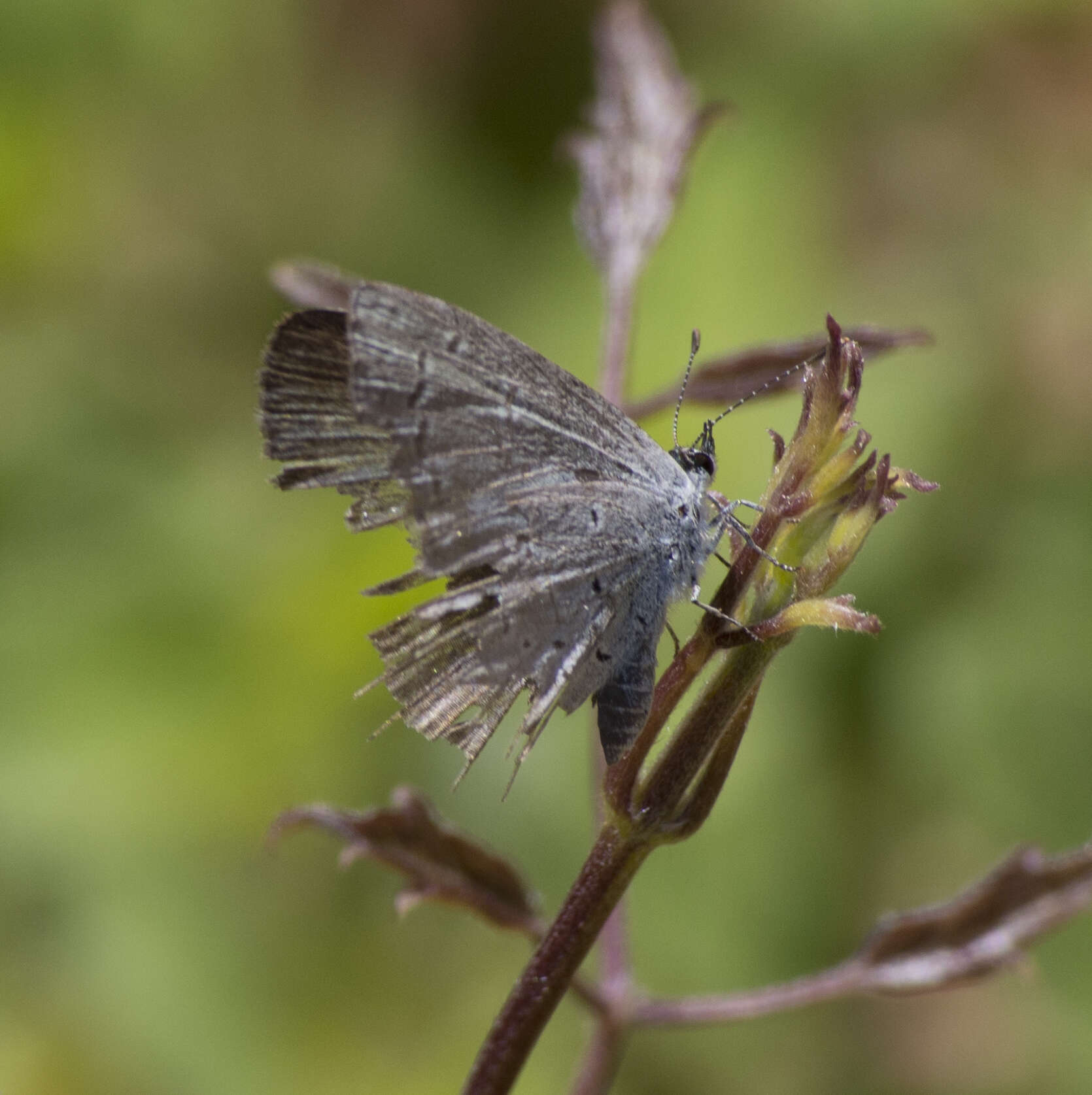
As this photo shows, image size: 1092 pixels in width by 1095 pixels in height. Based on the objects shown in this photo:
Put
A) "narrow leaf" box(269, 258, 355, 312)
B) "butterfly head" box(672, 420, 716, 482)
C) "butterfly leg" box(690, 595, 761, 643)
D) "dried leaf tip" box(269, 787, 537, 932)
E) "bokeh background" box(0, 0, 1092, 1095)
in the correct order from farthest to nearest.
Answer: "bokeh background" box(0, 0, 1092, 1095), "narrow leaf" box(269, 258, 355, 312), "butterfly head" box(672, 420, 716, 482), "dried leaf tip" box(269, 787, 537, 932), "butterfly leg" box(690, 595, 761, 643)

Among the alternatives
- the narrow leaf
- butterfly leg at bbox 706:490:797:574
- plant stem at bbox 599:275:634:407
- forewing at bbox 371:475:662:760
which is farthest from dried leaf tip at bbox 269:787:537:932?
the narrow leaf

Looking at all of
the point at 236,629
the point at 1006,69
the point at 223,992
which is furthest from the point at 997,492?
the point at 223,992

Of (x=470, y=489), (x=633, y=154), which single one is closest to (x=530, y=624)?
(x=470, y=489)

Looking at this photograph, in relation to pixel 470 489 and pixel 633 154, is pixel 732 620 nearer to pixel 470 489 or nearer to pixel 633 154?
pixel 470 489

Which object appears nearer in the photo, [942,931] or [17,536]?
[942,931]

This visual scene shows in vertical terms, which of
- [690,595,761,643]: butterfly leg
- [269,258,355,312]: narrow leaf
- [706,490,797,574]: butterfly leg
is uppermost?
[269,258,355,312]: narrow leaf

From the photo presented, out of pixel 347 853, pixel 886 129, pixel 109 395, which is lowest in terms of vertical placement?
pixel 347 853

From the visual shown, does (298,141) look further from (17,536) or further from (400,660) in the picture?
(400,660)

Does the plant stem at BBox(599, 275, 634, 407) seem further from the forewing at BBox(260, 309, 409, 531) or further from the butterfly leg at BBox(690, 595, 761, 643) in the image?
the butterfly leg at BBox(690, 595, 761, 643)
